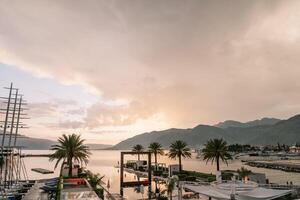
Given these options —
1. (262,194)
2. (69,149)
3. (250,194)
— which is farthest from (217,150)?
(250,194)

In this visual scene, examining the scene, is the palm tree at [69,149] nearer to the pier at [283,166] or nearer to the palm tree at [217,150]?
the palm tree at [217,150]

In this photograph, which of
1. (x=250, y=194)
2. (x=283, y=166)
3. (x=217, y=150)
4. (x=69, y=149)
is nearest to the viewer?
(x=250, y=194)

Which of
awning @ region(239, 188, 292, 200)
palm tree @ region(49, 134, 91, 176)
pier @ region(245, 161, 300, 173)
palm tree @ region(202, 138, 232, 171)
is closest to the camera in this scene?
awning @ region(239, 188, 292, 200)

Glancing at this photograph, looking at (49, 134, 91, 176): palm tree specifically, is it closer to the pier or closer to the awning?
the awning

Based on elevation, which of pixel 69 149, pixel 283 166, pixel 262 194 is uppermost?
pixel 69 149

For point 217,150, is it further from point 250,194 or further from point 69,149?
point 250,194

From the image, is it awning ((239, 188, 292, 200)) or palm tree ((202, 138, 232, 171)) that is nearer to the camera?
awning ((239, 188, 292, 200))

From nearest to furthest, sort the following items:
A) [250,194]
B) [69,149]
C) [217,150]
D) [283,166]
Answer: [250,194]
[69,149]
[217,150]
[283,166]

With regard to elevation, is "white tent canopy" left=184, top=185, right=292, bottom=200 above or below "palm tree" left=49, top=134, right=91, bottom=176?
below

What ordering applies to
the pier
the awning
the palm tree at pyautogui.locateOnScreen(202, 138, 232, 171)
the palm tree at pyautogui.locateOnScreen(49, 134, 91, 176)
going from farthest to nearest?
the pier
the palm tree at pyautogui.locateOnScreen(202, 138, 232, 171)
the palm tree at pyautogui.locateOnScreen(49, 134, 91, 176)
the awning

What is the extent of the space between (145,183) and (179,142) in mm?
31959

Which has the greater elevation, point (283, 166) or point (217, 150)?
point (217, 150)

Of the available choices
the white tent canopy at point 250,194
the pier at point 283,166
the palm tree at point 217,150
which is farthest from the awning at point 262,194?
the pier at point 283,166

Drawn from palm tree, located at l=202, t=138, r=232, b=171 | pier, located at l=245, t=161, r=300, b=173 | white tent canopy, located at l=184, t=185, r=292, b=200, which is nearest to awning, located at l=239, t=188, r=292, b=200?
white tent canopy, located at l=184, t=185, r=292, b=200
